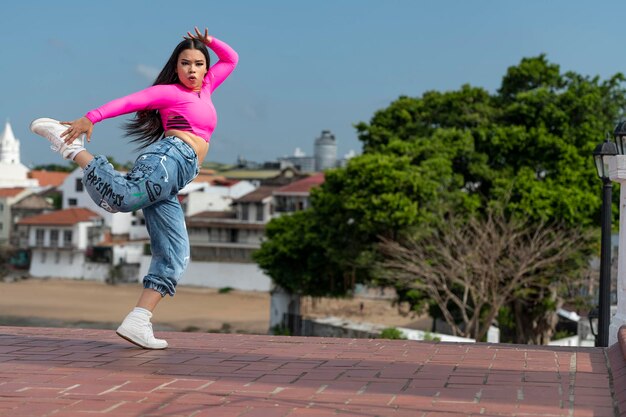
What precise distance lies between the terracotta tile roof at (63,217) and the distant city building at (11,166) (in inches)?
613

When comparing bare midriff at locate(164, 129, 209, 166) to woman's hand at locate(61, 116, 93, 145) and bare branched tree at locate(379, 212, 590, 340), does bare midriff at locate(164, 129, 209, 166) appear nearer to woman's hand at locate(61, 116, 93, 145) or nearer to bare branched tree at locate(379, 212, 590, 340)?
woman's hand at locate(61, 116, 93, 145)

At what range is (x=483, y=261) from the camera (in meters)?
23.4

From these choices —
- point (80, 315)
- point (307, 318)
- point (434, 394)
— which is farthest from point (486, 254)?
point (80, 315)

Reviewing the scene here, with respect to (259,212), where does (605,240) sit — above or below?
below

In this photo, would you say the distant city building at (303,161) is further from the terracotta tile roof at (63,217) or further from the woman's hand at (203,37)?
the woman's hand at (203,37)

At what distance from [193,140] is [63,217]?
56.3 metres

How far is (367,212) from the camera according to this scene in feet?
82.7

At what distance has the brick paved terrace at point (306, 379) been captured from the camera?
4.43 m

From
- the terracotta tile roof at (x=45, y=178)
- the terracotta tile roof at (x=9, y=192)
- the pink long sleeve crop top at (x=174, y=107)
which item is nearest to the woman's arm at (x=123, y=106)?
the pink long sleeve crop top at (x=174, y=107)

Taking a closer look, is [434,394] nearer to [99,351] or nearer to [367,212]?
[99,351]

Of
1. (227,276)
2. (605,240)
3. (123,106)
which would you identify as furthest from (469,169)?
(227,276)

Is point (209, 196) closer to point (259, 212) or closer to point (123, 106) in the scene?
point (259, 212)

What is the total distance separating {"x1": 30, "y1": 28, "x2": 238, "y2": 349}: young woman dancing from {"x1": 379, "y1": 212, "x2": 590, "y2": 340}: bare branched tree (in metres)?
16.4

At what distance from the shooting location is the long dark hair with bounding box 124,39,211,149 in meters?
6.41
